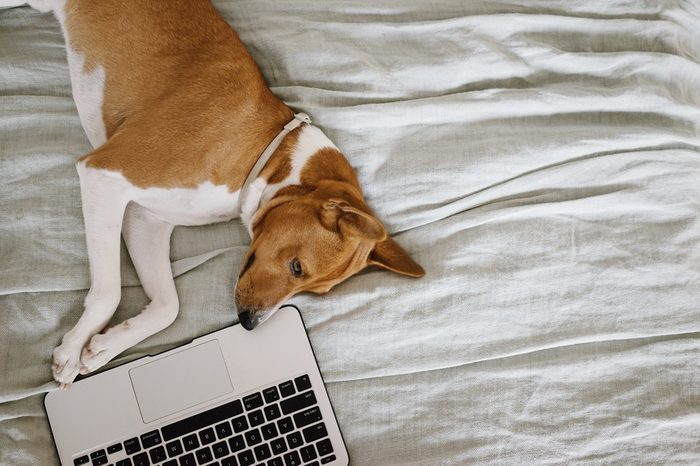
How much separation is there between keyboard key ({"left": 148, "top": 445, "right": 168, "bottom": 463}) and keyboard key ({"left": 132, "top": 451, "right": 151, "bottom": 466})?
15 millimetres

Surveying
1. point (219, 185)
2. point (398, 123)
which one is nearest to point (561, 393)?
point (398, 123)

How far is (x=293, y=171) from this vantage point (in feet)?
7.54

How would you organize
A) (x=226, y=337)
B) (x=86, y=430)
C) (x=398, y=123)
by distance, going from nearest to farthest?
(x=86, y=430) < (x=226, y=337) < (x=398, y=123)

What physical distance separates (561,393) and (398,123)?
1.12m

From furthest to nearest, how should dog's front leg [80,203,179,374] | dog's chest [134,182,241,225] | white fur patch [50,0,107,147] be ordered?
white fur patch [50,0,107,147] < dog's chest [134,182,241,225] < dog's front leg [80,203,179,374]

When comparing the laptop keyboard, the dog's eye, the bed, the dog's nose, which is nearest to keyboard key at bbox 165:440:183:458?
the laptop keyboard

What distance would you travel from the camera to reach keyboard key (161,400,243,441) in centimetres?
208

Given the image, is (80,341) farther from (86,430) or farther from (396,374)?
(396,374)

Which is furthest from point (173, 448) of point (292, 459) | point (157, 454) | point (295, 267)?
point (295, 267)

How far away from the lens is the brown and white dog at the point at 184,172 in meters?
2.16

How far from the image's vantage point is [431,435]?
7.26 ft

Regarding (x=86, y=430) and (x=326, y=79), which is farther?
(x=326, y=79)

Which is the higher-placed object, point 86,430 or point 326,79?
point 326,79

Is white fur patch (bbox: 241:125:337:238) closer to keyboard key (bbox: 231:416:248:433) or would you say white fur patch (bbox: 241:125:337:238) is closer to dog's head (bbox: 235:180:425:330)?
dog's head (bbox: 235:180:425:330)
